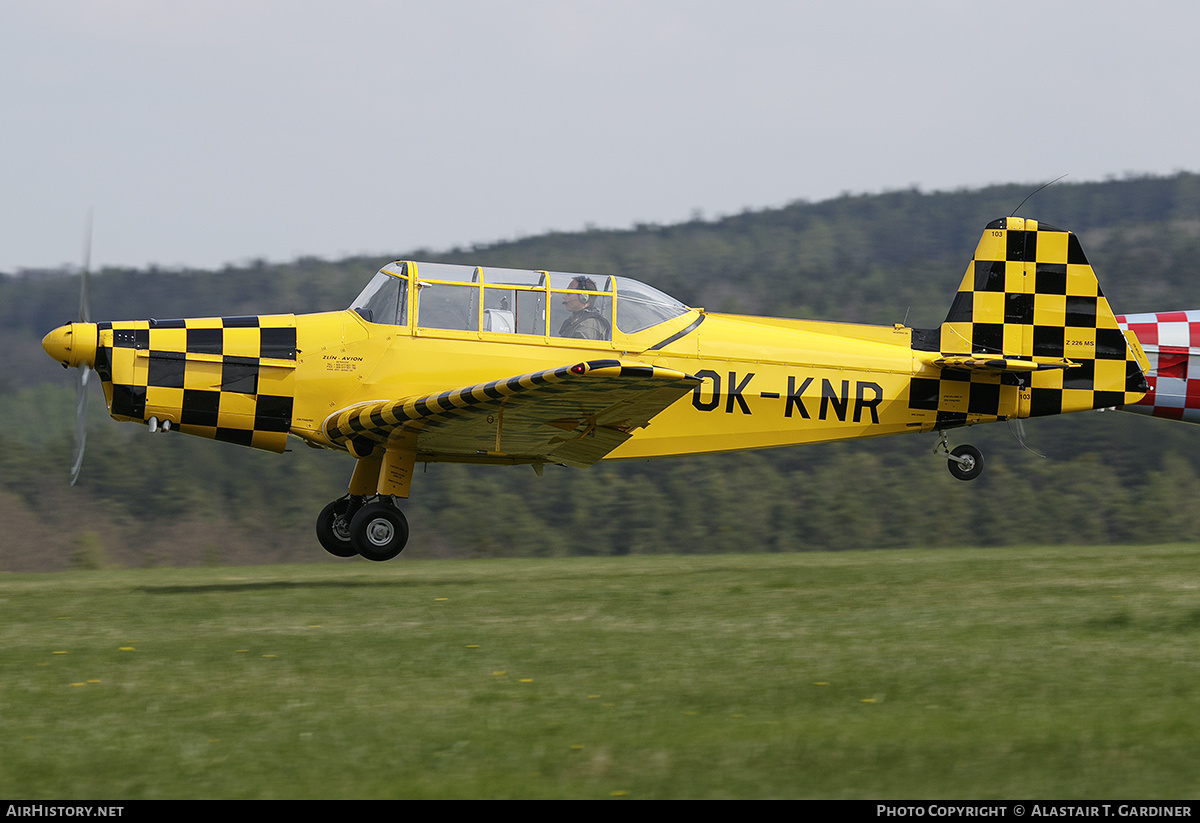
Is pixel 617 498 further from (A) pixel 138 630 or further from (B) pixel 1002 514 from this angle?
(A) pixel 138 630

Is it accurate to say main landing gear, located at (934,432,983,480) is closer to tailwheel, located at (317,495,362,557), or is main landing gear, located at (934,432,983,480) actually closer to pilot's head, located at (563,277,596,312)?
pilot's head, located at (563,277,596,312)

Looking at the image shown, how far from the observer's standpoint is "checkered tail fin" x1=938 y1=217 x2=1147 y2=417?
1198cm

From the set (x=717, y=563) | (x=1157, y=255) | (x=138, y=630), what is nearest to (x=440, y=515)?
(x=717, y=563)

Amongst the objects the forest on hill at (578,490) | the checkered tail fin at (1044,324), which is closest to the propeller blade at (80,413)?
the checkered tail fin at (1044,324)

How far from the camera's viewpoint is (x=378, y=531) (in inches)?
416

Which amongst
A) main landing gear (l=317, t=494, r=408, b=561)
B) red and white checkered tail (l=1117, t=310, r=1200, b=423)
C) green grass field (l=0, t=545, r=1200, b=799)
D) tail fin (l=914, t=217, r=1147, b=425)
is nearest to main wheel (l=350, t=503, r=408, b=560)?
main landing gear (l=317, t=494, r=408, b=561)

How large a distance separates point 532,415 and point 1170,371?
8253 mm

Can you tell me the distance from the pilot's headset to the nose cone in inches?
169

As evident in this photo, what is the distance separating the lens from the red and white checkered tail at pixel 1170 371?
13.8m

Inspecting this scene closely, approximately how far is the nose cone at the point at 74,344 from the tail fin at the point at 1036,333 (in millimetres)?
7872

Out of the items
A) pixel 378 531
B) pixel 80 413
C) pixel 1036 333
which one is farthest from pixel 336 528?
pixel 1036 333

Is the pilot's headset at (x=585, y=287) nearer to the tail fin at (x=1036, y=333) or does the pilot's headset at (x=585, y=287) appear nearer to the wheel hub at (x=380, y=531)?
the wheel hub at (x=380, y=531)

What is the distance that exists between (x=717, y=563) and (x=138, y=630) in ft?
21.3

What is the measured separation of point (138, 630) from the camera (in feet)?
24.4
